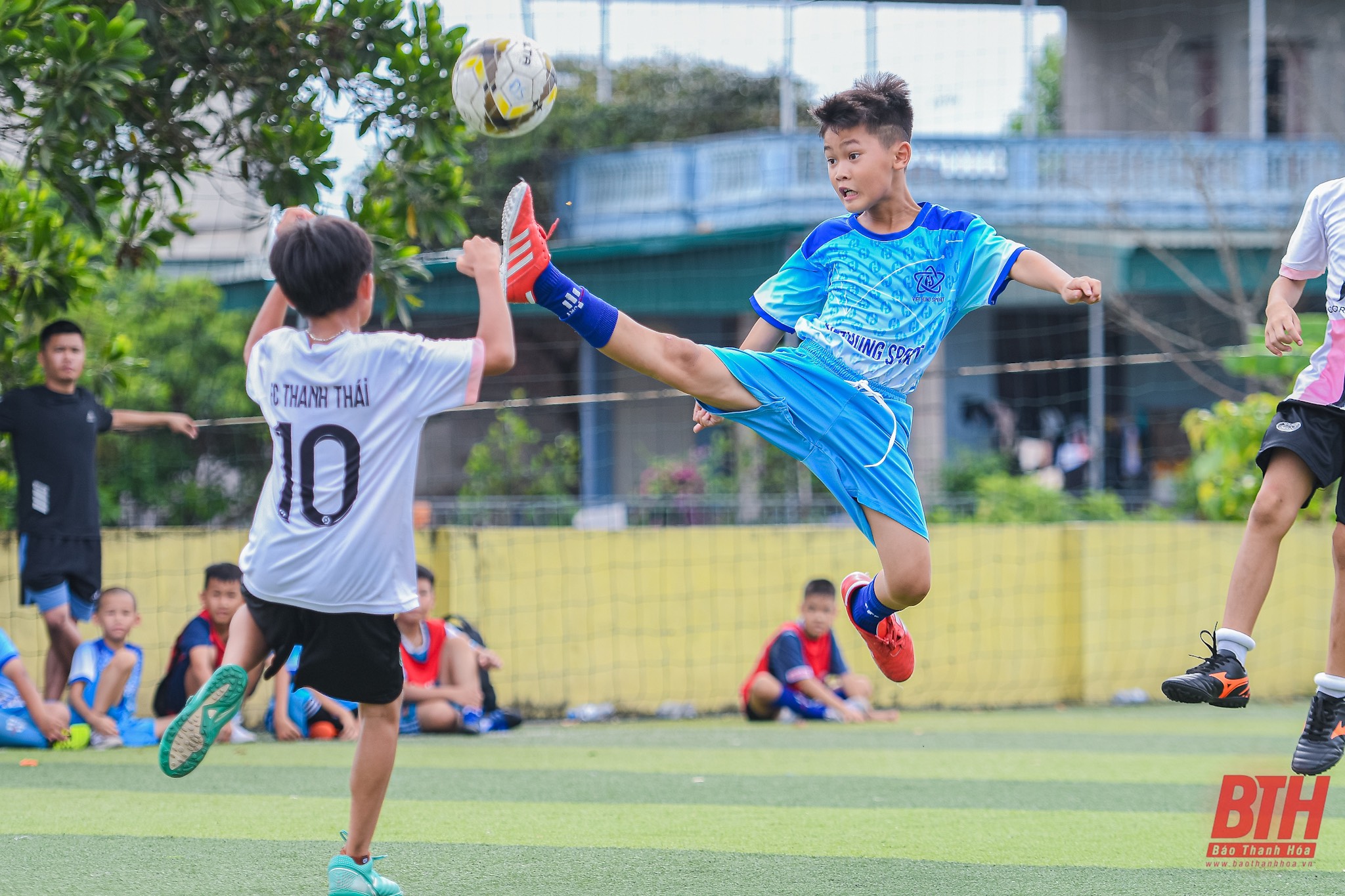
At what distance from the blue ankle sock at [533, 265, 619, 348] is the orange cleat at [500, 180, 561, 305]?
5 cm

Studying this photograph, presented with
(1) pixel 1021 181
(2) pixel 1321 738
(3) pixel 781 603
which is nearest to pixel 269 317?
(2) pixel 1321 738

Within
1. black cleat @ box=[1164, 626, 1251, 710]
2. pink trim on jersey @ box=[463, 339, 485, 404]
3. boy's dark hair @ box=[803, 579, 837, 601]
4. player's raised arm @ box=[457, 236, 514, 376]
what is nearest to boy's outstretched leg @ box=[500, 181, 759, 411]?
player's raised arm @ box=[457, 236, 514, 376]

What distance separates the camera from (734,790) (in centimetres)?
611

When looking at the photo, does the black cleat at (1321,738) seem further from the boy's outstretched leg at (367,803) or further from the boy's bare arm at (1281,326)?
the boy's outstretched leg at (367,803)

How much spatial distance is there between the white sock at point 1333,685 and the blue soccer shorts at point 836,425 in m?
1.38

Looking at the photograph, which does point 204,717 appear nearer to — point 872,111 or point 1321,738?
point 872,111

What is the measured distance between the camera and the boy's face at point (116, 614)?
780 centimetres

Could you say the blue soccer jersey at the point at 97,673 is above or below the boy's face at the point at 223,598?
below

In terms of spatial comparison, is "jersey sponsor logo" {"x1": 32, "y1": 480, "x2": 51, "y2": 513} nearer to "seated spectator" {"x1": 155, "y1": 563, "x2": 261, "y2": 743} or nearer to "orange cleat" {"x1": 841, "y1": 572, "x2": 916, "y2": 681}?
"seated spectator" {"x1": 155, "y1": 563, "x2": 261, "y2": 743}

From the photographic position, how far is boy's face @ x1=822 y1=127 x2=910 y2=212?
4.67 meters

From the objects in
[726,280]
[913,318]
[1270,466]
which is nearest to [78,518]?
[913,318]

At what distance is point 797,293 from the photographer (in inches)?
192

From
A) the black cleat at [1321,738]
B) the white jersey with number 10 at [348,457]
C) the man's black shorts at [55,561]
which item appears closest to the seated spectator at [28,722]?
the man's black shorts at [55,561]

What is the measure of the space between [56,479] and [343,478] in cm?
450
